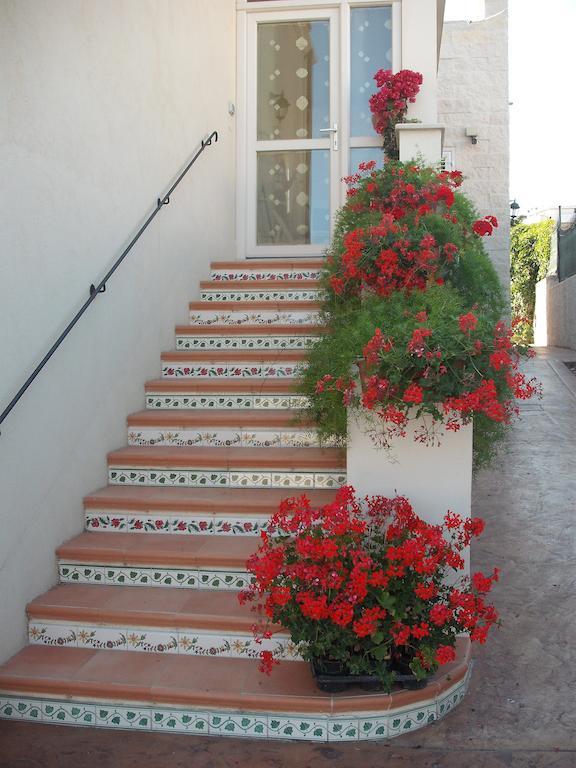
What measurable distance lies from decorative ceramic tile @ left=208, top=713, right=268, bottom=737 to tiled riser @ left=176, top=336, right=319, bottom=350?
2459 mm

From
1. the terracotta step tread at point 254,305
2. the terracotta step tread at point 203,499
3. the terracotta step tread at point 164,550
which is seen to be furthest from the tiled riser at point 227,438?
the terracotta step tread at point 254,305

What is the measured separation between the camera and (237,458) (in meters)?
3.44

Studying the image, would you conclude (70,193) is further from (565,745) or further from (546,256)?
(546,256)

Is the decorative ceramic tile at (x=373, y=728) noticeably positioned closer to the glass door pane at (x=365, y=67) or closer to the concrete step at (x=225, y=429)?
the concrete step at (x=225, y=429)

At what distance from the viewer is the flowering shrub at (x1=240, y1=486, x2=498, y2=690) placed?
2229 millimetres

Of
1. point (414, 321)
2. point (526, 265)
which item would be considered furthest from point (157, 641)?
point (526, 265)

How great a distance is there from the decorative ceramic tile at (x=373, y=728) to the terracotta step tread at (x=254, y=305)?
2942 mm

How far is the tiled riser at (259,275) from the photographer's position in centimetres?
528

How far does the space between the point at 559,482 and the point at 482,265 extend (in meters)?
2.41

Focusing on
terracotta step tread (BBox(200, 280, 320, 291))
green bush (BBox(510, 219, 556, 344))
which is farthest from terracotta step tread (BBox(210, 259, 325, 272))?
green bush (BBox(510, 219, 556, 344))

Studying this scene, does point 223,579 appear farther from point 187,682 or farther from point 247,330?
point 247,330

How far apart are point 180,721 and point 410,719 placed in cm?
80

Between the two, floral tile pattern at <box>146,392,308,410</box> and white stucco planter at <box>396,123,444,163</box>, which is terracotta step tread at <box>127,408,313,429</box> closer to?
floral tile pattern at <box>146,392,308,410</box>

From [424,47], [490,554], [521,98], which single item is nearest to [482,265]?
[490,554]
